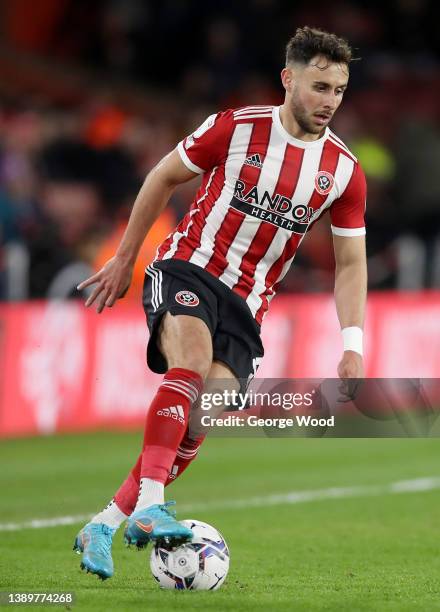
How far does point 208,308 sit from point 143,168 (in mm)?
9929

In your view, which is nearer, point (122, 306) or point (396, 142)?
point (122, 306)

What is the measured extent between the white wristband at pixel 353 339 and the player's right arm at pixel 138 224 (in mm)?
985

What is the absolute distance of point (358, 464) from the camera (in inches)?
458

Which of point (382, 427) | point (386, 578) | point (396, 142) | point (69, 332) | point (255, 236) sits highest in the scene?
point (396, 142)

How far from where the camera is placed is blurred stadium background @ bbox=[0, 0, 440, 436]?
1313 cm

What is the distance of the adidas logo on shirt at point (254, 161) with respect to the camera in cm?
622

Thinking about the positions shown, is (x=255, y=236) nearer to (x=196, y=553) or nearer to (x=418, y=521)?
(x=196, y=553)

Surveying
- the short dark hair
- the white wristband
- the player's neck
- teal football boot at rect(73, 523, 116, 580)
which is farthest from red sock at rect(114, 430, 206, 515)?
the short dark hair

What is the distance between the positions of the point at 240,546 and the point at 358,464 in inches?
169

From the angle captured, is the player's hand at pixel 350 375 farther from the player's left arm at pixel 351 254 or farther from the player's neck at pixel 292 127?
the player's neck at pixel 292 127

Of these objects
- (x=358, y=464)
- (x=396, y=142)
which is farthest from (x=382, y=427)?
(x=396, y=142)

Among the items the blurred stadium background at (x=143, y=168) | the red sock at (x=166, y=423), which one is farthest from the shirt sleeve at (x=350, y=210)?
the blurred stadium background at (x=143, y=168)

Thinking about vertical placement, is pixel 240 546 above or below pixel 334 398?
below

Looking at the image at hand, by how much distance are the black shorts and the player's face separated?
0.82 m
